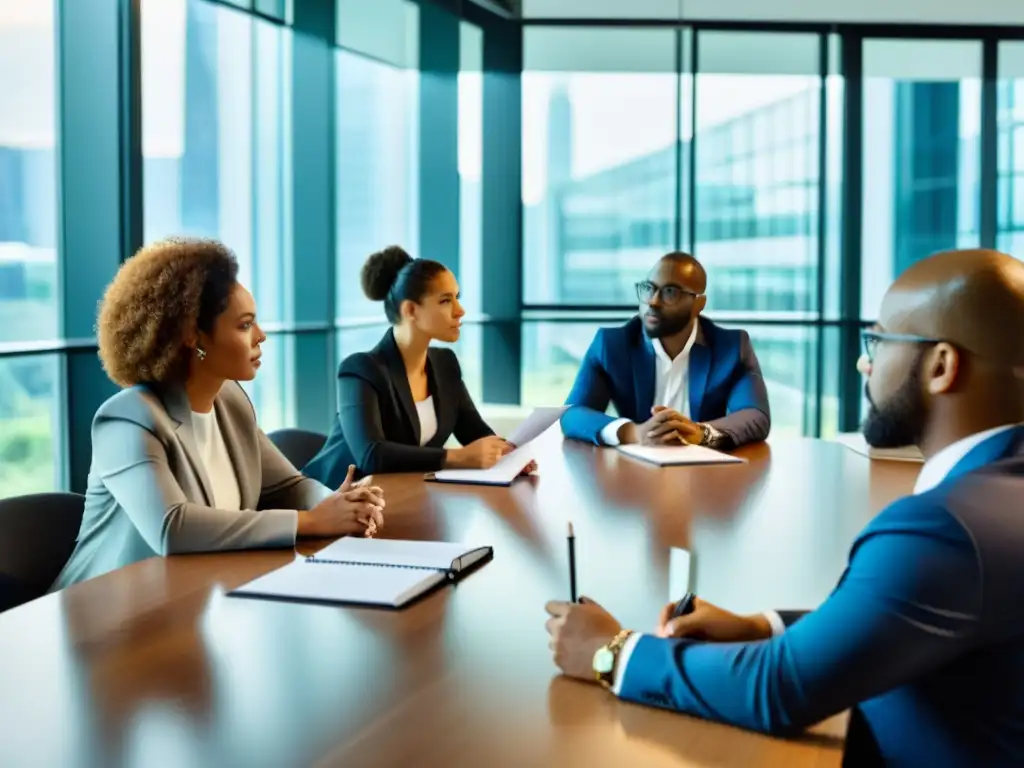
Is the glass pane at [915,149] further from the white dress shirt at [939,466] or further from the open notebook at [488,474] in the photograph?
the white dress shirt at [939,466]

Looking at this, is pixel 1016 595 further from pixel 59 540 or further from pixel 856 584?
pixel 59 540

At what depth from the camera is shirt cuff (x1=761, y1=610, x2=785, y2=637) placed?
160 centimetres

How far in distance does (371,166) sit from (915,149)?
12.7ft

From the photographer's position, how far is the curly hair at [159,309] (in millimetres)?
2404

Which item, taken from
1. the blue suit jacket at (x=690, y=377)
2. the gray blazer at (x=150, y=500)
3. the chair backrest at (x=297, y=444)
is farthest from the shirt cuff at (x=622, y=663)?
the blue suit jacket at (x=690, y=377)

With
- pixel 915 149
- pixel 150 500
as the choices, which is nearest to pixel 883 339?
pixel 150 500

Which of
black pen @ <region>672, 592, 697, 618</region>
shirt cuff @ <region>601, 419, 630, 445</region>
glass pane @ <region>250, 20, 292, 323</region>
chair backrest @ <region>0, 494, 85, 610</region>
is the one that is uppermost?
glass pane @ <region>250, 20, 292, 323</region>

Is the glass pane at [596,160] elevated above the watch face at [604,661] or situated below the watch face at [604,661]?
above

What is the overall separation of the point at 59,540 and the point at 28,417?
223 cm

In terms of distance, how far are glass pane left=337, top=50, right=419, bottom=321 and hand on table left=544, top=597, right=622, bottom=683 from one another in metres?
5.05

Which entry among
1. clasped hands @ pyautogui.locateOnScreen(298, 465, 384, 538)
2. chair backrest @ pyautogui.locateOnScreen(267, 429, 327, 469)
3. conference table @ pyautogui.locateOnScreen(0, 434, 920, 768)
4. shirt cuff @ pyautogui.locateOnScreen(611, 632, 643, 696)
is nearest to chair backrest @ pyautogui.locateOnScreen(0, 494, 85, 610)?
conference table @ pyautogui.locateOnScreen(0, 434, 920, 768)

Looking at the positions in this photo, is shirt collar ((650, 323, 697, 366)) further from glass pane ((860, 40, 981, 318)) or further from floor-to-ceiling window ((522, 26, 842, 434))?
glass pane ((860, 40, 981, 318))

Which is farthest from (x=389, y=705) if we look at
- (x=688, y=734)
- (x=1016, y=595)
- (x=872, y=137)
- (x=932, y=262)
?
(x=872, y=137)

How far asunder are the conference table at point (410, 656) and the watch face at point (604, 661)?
0.03 m
